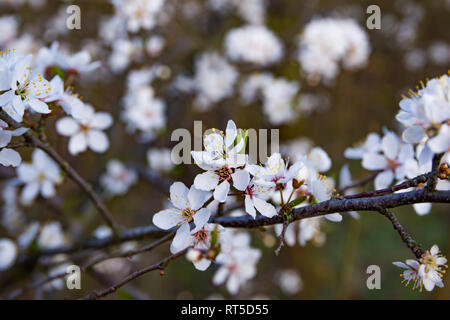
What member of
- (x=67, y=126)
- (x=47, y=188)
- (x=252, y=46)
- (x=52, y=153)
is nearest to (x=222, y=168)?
(x=52, y=153)

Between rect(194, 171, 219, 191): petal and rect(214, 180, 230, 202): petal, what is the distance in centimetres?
1

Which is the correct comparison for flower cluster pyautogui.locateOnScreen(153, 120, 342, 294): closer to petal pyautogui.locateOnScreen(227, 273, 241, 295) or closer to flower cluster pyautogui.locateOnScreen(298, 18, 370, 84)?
petal pyautogui.locateOnScreen(227, 273, 241, 295)

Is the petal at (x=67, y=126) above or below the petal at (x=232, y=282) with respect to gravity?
above

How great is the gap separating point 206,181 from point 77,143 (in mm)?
728

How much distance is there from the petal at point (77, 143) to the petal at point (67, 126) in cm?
2

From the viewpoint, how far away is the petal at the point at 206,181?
2.75ft

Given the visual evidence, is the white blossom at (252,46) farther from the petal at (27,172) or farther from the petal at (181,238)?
the petal at (181,238)

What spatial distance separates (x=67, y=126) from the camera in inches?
52.5

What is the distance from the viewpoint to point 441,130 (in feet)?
2.39

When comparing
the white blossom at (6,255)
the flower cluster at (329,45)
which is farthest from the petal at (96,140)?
the flower cluster at (329,45)

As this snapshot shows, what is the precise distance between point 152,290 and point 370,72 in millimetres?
2997

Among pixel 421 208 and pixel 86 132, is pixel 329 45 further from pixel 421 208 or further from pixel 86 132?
pixel 86 132
